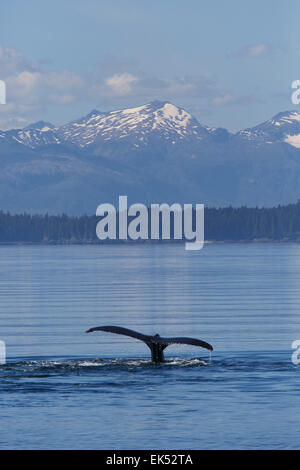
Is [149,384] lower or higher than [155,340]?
lower

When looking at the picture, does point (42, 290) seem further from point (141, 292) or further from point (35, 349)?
point (35, 349)

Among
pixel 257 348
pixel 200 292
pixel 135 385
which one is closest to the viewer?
pixel 135 385

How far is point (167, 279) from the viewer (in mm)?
111250

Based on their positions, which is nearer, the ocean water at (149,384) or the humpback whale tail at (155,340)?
the ocean water at (149,384)

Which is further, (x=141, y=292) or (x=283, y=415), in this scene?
(x=141, y=292)

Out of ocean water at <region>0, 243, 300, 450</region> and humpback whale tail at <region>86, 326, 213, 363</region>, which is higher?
humpback whale tail at <region>86, 326, 213, 363</region>

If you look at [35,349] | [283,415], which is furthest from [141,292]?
[283,415]

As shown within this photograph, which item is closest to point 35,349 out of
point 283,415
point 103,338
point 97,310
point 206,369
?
point 103,338

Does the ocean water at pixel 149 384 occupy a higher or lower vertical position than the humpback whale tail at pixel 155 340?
lower

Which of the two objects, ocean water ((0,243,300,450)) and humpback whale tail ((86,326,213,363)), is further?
humpback whale tail ((86,326,213,363))

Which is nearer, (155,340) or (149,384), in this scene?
(149,384)

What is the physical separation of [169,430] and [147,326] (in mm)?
29241

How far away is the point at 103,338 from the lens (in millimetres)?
47719

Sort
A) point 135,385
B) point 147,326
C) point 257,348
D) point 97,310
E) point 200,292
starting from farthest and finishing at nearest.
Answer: point 200,292, point 97,310, point 147,326, point 257,348, point 135,385
